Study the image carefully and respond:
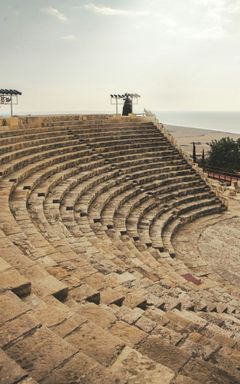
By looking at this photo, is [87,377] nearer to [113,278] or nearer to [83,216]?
[113,278]

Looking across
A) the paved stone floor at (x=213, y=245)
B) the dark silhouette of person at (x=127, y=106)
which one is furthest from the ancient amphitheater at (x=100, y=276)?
the dark silhouette of person at (x=127, y=106)

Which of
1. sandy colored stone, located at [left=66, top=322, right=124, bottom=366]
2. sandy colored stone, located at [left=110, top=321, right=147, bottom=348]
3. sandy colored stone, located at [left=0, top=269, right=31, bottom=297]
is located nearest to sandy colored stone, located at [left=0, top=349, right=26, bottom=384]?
sandy colored stone, located at [left=66, top=322, right=124, bottom=366]

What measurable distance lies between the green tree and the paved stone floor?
22.3 meters

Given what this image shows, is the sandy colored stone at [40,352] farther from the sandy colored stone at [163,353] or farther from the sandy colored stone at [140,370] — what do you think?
the sandy colored stone at [163,353]

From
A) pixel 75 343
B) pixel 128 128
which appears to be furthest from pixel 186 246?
pixel 128 128

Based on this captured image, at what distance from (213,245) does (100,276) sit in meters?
8.52

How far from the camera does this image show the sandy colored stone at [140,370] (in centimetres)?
273

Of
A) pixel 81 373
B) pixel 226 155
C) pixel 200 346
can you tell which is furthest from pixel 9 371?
pixel 226 155

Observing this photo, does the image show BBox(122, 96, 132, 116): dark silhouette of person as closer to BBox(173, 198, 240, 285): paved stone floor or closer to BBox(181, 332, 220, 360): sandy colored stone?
BBox(173, 198, 240, 285): paved stone floor

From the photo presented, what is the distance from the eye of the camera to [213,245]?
12977 millimetres

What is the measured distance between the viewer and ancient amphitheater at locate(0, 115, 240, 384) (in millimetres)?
2910

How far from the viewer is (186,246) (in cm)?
1266

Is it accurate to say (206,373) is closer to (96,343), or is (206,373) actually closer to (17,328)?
(96,343)

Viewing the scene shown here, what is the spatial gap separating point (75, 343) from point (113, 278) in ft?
8.93
